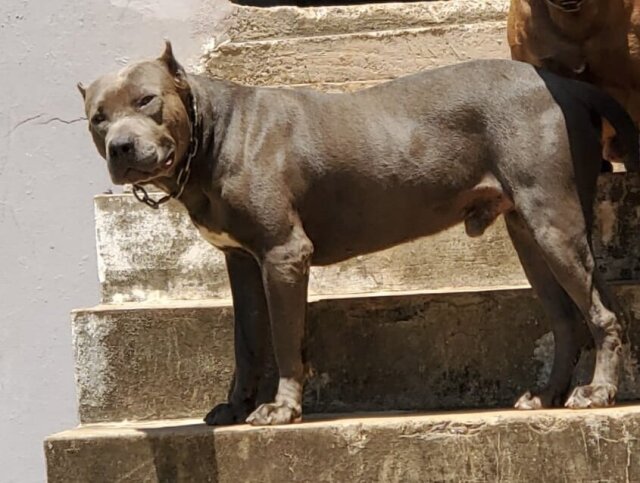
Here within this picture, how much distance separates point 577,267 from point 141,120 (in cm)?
139

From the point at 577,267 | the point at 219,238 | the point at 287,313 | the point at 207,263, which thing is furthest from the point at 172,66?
the point at 577,267

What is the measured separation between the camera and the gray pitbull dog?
5.00m

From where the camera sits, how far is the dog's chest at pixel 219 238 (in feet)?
16.7

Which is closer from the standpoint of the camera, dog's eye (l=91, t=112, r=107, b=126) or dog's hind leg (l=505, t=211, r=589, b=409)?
dog's eye (l=91, t=112, r=107, b=126)

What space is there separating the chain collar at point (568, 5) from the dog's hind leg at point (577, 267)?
67 cm

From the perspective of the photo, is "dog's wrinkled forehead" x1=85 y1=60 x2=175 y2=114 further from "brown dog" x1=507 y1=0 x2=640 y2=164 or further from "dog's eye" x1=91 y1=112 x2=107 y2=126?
"brown dog" x1=507 y1=0 x2=640 y2=164

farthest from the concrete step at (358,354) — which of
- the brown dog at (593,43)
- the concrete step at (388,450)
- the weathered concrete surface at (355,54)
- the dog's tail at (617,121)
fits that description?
the weathered concrete surface at (355,54)

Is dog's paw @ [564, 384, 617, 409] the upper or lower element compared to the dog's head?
lower

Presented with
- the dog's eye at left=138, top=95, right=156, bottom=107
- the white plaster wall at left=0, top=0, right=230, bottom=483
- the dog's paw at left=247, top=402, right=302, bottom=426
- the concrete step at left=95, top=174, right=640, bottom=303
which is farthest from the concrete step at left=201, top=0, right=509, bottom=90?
the dog's paw at left=247, top=402, right=302, bottom=426

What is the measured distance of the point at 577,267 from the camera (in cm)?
500

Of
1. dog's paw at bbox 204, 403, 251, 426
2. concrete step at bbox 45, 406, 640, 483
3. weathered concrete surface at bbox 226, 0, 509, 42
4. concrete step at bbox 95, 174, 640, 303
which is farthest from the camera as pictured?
weathered concrete surface at bbox 226, 0, 509, 42

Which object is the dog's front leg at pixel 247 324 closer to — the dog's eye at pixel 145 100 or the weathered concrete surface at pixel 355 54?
the dog's eye at pixel 145 100

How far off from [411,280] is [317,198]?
77 cm

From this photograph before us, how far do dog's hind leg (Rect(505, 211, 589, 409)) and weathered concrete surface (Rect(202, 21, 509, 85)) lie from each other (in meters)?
1.30
